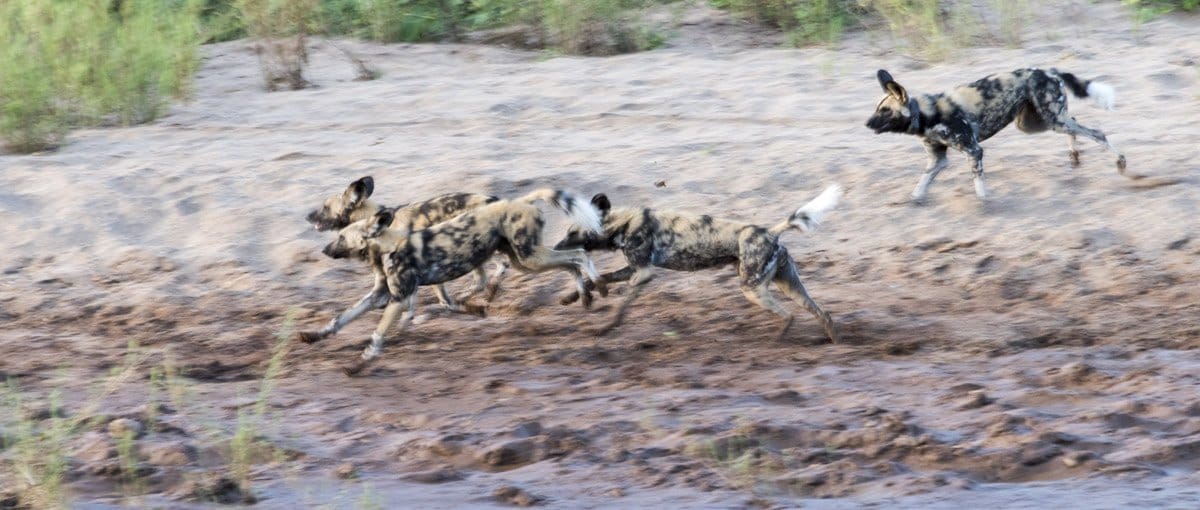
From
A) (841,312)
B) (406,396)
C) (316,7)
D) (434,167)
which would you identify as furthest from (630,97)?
(406,396)

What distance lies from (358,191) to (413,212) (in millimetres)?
286

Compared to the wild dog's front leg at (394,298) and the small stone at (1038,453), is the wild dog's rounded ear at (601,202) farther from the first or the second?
the small stone at (1038,453)

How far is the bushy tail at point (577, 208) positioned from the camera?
7301mm

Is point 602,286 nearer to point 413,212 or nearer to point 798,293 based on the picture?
point 798,293

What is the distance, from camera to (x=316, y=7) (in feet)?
42.6

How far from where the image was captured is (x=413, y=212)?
309 inches

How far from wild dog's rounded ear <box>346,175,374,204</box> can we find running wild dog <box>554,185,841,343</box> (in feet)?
3.65

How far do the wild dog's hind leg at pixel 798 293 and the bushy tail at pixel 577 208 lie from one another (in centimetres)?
83

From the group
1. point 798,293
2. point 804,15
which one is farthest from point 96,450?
point 804,15

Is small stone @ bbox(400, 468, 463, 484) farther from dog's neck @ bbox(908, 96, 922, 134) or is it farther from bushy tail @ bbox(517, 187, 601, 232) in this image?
dog's neck @ bbox(908, 96, 922, 134)

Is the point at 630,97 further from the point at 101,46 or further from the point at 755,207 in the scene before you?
the point at 101,46

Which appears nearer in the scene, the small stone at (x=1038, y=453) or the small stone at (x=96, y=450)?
the small stone at (x=1038, y=453)

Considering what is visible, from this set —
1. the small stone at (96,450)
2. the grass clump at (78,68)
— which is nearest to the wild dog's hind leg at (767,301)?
the small stone at (96,450)

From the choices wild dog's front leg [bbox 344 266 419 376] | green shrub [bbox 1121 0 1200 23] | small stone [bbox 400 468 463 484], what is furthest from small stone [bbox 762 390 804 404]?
green shrub [bbox 1121 0 1200 23]
